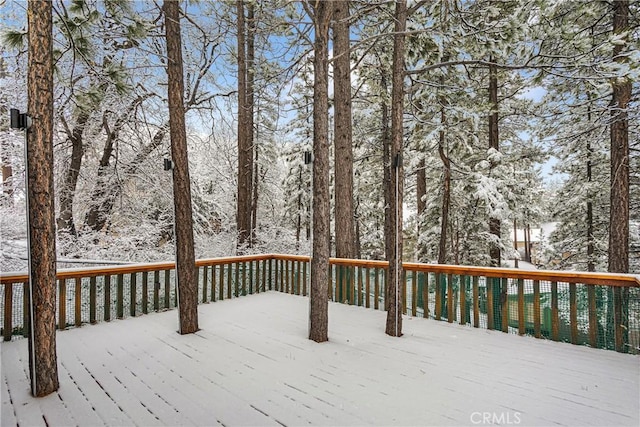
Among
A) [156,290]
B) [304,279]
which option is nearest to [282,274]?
[304,279]

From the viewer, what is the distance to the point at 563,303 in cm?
345

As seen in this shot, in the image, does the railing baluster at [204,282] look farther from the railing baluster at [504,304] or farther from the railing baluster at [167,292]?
the railing baluster at [504,304]

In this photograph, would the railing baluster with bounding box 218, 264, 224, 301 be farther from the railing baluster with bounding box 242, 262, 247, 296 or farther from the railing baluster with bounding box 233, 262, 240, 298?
the railing baluster with bounding box 242, 262, 247, 296

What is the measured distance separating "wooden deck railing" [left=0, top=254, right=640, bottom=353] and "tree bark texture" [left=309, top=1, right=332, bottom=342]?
1.47m

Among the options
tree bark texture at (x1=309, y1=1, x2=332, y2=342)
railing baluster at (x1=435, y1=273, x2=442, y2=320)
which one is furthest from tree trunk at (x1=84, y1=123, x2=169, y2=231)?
railing baluster at (x1=435, y1=273, x2=442, y2=320)

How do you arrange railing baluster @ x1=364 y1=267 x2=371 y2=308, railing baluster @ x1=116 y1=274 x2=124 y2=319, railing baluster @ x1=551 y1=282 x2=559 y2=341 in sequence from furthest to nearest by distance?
railing baluster @ x1=364 y1=267 x2=371 y2=308, railing baluster @ x1=116 y1=274 x2=124 y2=319, railing baluster @ x1=551 y1=282 x2=559 y2=341

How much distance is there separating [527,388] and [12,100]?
8816 millimetres

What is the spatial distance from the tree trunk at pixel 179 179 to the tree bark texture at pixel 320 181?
142cm

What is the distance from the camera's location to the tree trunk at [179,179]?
365cm

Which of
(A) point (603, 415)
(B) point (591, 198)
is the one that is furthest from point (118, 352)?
(B) point (591, 198)

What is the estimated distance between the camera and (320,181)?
344 centimetres

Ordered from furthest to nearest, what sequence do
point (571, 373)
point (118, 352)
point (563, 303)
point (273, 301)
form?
point (273, 301) < point (563, 303) < point (118, 352) < point (571, 373)

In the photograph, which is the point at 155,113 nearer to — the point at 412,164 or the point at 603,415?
the point at 412,164

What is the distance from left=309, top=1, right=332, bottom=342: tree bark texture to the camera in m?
3.35
